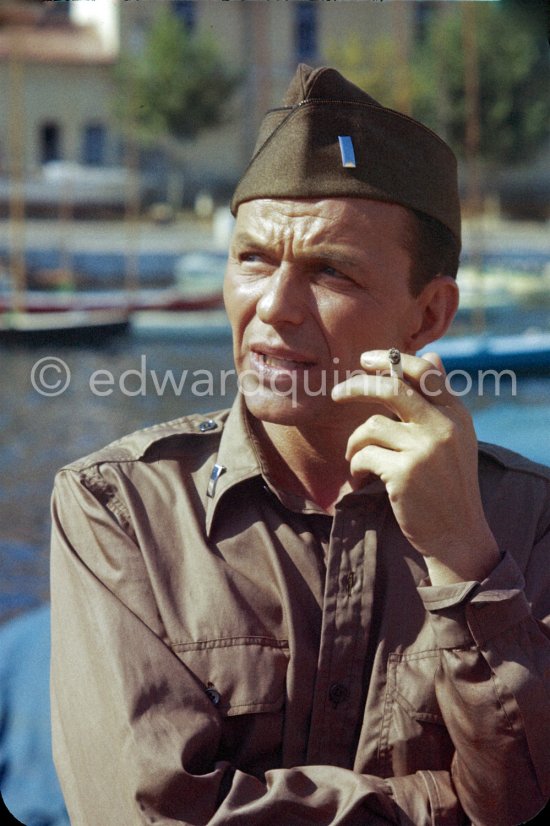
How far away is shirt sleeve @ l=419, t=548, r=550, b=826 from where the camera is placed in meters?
1.69

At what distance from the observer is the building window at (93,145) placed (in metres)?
44.3

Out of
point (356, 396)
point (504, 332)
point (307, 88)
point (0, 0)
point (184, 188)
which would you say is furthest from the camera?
point (184, 188)

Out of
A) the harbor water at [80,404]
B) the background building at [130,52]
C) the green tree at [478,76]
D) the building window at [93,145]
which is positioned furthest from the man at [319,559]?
the building window at [93,145]

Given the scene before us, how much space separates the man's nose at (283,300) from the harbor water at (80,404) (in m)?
2.80

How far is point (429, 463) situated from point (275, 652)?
0.44 meters

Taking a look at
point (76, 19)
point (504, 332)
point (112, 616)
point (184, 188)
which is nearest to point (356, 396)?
point (112, 616)

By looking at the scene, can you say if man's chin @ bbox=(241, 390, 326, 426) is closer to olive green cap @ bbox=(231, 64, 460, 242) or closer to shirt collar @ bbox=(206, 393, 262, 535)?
shirt collar @ bbox=(206, 393, 262, 535)

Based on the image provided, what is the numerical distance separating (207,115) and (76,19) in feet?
28.7

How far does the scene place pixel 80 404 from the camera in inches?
691

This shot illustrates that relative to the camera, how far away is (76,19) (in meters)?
47.1

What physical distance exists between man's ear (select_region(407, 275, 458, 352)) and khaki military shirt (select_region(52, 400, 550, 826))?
265 mm

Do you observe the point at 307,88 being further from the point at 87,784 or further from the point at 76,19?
the point at 76,19

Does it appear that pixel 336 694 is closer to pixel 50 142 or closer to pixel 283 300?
pixel 283 300

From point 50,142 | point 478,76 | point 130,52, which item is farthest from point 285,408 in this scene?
point 50,142
